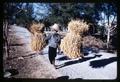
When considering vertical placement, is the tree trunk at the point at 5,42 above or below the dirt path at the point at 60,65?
above

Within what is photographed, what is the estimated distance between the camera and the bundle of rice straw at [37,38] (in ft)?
16.2

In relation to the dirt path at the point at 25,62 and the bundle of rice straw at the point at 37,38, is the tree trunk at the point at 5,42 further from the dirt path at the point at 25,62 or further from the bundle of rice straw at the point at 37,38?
the bundle of rice straw at the point at 37,38

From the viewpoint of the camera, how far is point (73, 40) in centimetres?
498

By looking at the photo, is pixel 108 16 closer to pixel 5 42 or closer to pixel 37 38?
pixel 37 38

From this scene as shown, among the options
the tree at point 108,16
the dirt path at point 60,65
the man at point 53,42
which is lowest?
the dirt path at point 60,65

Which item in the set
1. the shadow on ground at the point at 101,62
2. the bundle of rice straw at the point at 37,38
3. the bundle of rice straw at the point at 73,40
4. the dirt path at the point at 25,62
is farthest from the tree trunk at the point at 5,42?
the shadow on ground at the point at 101,62

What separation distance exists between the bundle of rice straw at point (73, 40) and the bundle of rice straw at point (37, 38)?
28 centimetres

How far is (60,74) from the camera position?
4.93m

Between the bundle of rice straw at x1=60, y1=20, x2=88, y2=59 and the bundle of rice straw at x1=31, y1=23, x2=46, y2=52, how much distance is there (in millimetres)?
281

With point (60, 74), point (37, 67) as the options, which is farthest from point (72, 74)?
point (37, 67)

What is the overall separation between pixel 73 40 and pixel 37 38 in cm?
51

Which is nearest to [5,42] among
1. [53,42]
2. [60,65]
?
[53,42]

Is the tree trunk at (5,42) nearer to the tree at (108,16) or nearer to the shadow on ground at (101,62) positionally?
the shadow on ground at (101,62)

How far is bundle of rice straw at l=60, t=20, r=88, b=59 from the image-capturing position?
4.92 meters
